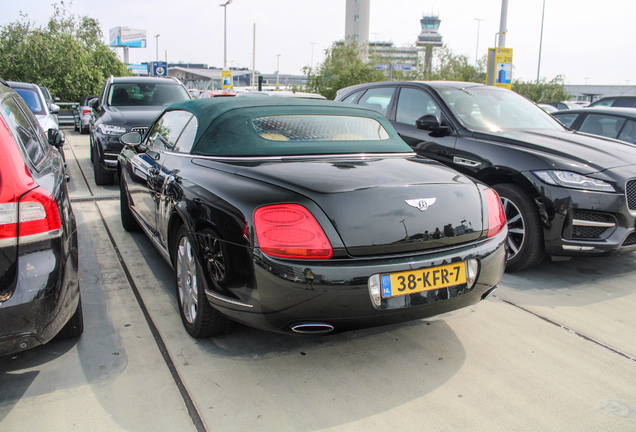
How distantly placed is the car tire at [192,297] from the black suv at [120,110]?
4.32m

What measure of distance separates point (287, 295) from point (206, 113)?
1.60 metres

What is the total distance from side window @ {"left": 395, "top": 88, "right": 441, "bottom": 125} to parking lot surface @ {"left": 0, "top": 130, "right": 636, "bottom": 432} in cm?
239

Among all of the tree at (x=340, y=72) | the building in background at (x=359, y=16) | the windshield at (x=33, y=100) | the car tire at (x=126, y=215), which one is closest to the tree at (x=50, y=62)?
the tree at (x=340, y=72)

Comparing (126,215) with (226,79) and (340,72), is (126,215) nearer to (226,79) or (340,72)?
(340,72)

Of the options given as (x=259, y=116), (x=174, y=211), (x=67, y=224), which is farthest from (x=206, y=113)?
(x=67, y=224)

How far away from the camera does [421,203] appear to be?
7.89 ft

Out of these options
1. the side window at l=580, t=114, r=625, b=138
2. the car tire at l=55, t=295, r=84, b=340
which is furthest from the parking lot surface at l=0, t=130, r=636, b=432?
the side window at l=580, t=114, r=625, b=138

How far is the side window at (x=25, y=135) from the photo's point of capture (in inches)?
95.9

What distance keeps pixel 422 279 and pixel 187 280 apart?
55.4 inches

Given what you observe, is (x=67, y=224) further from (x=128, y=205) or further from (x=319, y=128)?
(x=128, y=205)

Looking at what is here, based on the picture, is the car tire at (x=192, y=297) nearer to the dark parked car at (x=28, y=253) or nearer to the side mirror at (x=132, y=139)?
the dark parked car at (x=28, y=253)

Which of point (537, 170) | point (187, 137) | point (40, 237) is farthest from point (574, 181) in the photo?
point (40, 237)

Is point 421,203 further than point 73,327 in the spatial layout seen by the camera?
No

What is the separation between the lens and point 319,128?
10.8ft
